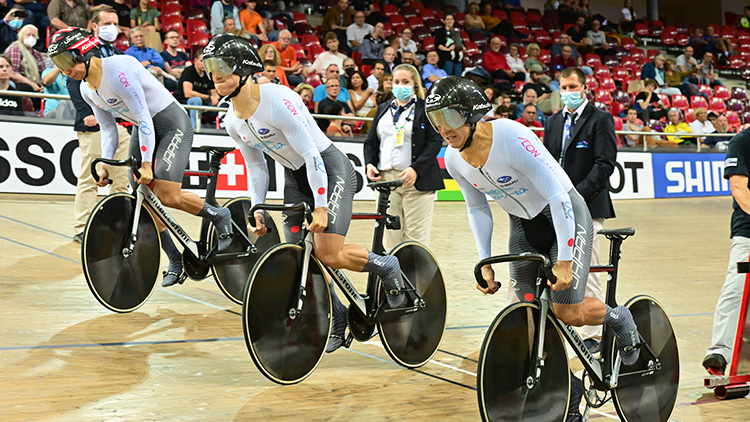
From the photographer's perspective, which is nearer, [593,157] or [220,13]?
[593,157]

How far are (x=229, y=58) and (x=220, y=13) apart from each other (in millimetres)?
9220

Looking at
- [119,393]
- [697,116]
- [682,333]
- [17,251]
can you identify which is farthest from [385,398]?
[697,116]

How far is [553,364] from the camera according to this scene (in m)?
3.18

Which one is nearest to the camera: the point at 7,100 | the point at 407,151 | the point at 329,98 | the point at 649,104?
the point at 407,151

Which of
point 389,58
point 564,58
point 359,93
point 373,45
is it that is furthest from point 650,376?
point 564,58

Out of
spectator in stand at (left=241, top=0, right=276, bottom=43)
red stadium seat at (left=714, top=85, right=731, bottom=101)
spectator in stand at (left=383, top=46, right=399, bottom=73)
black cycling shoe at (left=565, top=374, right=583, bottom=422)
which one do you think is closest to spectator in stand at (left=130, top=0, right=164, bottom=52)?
spectator in stand at (left=241, top=0, right=276, bottom=43)

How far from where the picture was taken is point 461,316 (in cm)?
574

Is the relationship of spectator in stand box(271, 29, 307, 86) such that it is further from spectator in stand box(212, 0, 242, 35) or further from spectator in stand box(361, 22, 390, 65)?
spectator in stand box(361, 22, 390, 65)

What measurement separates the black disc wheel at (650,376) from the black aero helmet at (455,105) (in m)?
1.20

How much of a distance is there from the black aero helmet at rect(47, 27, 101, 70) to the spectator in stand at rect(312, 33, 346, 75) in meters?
7.88

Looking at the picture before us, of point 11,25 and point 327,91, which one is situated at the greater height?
point 11,25

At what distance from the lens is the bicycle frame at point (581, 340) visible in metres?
3.09

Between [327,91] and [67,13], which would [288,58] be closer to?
[327,91]

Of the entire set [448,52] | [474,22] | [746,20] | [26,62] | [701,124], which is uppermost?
[746,20]
